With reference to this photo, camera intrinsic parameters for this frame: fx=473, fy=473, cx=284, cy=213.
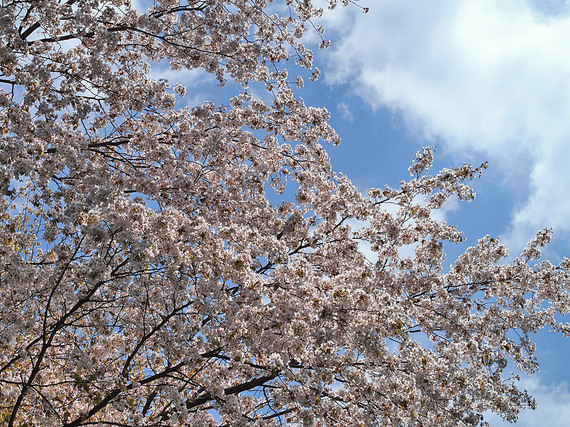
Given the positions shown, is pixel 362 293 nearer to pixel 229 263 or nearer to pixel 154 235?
pixel 229 263

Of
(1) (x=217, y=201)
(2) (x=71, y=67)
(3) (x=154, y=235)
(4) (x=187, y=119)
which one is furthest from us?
(4) (x=187, y=119)

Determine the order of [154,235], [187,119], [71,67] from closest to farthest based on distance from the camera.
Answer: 1. [154,235]
2. [71,67]
3. [187,119]

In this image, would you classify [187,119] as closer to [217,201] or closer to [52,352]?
[217,201]

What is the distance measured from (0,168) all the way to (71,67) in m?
2.68

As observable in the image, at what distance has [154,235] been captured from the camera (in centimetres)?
710

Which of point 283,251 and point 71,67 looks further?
point 71,67

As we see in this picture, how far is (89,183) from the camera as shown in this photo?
7.34 metres

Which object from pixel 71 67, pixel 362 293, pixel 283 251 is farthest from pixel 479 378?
pixel 71 67

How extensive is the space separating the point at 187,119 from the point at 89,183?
12.5 feet

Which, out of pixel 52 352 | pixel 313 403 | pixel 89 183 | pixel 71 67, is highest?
pixel 71 67

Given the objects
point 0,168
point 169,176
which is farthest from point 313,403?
point 0,168

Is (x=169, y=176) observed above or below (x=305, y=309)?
above

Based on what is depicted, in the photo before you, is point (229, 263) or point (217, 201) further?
point (217, 201)

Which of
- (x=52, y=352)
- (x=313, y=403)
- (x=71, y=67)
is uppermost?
(x=71, y=67)
